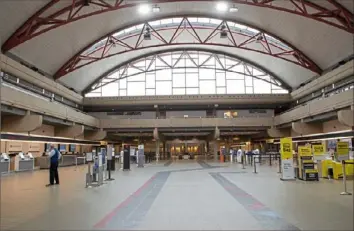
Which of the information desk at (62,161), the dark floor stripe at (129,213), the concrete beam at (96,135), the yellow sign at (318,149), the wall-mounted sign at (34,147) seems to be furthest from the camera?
the concrete beam at (96,135)

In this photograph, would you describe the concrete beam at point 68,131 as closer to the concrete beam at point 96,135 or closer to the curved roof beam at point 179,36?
the curved roof beam at point 179,36

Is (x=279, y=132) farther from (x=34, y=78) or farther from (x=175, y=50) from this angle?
(x=34, y=78)

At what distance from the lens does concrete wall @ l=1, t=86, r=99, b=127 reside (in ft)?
72.7

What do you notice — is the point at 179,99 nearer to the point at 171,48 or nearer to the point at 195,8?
the point at 171,48

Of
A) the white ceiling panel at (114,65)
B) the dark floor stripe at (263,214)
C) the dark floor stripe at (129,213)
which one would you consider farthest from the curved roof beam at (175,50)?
the dark floor stripe at (263,214)

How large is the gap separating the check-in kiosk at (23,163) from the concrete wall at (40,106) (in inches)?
151

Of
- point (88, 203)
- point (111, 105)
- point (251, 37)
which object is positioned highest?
point (251, 37)

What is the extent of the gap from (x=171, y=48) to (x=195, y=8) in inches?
510

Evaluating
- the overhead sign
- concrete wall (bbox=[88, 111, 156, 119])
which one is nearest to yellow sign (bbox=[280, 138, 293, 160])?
the overhead sign

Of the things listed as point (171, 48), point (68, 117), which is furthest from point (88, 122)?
point (171, 48)

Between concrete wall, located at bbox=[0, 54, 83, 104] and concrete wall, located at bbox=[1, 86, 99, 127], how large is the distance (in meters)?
2.24

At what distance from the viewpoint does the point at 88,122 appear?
129 ft

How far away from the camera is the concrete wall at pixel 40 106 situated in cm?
2215

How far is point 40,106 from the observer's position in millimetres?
27203
